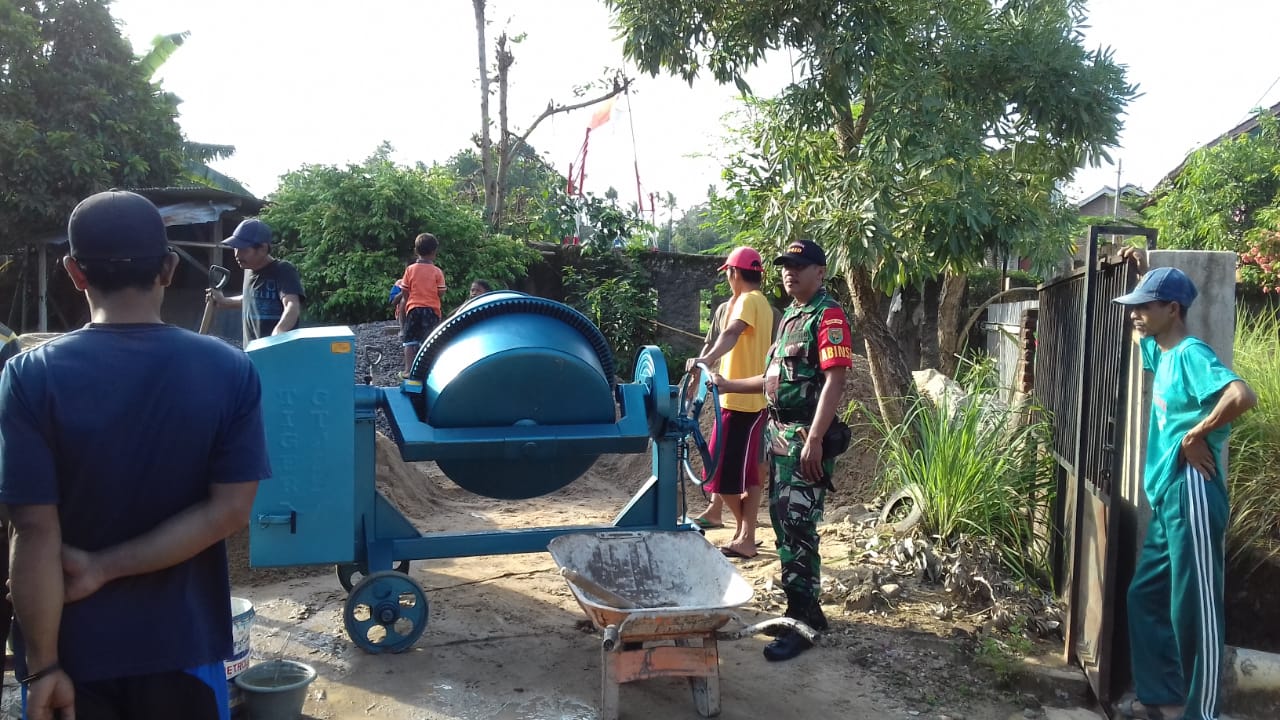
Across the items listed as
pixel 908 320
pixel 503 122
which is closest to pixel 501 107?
pixel 503 122

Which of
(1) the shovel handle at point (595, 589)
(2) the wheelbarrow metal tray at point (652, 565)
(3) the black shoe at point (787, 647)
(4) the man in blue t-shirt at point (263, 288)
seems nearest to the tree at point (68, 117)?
(4) the man in blue t-shirt at point (263, 288)

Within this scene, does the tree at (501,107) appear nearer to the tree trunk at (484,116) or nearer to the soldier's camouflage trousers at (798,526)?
the tree trunk at (484,116)

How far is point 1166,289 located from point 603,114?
1242 cm

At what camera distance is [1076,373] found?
4027 mm

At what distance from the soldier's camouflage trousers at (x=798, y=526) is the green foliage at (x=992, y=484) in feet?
3.62

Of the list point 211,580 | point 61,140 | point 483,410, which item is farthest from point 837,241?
point 61,140

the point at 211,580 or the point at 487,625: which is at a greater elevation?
the point at 211,580

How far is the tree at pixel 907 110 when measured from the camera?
17.9 ft

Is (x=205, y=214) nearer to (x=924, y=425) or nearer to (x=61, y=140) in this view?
(x=61, y=140)

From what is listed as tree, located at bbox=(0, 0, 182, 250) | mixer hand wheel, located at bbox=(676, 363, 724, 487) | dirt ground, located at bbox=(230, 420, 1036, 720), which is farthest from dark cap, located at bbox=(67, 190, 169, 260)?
tree, located at bbox=(0, 0, 182, 250)

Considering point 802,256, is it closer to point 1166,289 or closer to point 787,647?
point 1166,289

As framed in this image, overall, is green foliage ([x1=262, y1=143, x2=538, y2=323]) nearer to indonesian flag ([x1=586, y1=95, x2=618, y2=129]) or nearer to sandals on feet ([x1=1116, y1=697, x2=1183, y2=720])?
indonesian flag ([x1=586, y1=95, x2=618, y2=129])

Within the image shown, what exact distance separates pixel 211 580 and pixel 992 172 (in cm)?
551

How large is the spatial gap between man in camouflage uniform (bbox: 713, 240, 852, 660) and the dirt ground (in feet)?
0.86
